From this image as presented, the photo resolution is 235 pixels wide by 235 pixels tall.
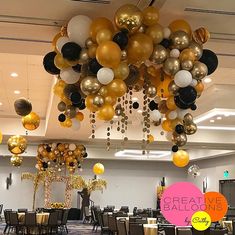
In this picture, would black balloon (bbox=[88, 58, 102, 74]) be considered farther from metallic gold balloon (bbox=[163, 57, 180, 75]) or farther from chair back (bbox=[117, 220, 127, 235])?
chair back (bbox=[117, 220, 127, 235])

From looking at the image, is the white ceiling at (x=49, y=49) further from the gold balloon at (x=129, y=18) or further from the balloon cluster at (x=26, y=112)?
the balloon cluster at (x=26, y=112)

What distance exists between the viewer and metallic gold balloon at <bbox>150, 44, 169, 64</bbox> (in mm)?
3984

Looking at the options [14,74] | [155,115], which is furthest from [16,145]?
[155,115]

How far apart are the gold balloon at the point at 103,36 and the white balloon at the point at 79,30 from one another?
0.29 m

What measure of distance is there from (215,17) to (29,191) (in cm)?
1982

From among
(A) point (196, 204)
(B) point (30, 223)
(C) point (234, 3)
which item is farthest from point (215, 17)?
(B) point (30, 223)

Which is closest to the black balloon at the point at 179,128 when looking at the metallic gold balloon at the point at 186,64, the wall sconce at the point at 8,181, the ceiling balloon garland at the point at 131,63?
the ceiling balloon garland at the point at 131,63

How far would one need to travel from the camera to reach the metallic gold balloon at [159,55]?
398 cm

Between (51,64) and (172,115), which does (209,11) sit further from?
(51,64)

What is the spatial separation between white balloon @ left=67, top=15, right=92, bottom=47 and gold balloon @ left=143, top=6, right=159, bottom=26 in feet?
1.92

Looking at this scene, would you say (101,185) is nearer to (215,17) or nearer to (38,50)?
(38,50)

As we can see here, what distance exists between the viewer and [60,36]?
4.55 meters

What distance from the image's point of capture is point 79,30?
417 cm

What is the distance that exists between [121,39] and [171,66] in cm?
57
